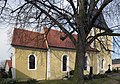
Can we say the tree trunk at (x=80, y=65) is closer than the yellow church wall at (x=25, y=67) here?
Yes

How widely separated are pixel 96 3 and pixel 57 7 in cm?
194

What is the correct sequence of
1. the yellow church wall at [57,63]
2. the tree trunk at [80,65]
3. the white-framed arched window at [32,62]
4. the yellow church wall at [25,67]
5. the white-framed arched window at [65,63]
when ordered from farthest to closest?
the white-framed arched window at [65,63], the yellow church wall at [57,63], the white-framed arched window at [32,62], the yellow church wall at [25,67], the tree trunk at [80,65]

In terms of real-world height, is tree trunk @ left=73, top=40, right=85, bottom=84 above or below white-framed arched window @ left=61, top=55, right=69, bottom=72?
above

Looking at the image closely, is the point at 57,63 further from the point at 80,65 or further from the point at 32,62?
the point at 80,65

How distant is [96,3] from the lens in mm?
12625

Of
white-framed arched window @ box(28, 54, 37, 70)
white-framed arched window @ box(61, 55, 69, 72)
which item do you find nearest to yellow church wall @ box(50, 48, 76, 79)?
white-framed arched window @ box(61, 55, 69, 72)

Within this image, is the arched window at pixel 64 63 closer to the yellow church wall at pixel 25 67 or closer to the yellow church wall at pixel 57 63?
the yellow church wall at pixel 57 63

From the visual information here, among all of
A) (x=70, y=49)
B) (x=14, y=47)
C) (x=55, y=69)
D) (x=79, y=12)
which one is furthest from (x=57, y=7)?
(x=70, y=49)

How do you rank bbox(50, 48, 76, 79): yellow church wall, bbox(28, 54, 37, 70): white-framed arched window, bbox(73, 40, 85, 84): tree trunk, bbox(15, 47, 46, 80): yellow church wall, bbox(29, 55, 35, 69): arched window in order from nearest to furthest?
bbox(73, 40, 85, 84): tree trunk < bbox(15, 47, 46, 80): yellow church wall < bbox(28, 54, 37, 70): white-framed arched window < bbox(29, 55, 35, 69): arched window < bbox(50, 48, 76, 79): yellow church wall

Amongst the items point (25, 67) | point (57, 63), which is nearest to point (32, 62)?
point (25, 67)

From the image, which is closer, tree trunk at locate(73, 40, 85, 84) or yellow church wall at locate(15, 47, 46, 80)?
tree trunk at locate(73, 40, 85, 84)

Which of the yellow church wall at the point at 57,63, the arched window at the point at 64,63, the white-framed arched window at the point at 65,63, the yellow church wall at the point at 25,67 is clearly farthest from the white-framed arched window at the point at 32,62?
the arched window at the point at 64,63

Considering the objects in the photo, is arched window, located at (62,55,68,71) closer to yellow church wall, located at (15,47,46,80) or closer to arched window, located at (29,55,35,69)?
yellow church wall, located at (15,47,46,80)

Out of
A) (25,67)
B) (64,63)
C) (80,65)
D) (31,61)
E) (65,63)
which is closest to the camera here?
(80,65)
